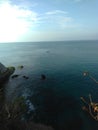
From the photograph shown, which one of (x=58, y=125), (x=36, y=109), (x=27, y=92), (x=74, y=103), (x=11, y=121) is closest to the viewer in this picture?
(x=11, y=121)

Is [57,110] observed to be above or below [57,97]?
below

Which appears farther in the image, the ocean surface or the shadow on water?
the ocean surface

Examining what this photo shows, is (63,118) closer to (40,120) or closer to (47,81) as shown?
(40,120)

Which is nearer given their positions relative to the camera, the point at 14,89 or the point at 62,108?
the point at 62,108

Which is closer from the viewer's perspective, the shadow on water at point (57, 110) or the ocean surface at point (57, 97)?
the shadow on water at point (57, 110)

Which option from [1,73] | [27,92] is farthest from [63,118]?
[1,73]

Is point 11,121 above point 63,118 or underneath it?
above

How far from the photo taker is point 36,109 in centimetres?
3878

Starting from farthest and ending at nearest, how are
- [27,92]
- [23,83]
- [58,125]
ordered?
[23,83]
[27,92]
[58,125]

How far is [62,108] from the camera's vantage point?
39125mm

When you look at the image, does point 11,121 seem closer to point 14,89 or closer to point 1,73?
point 14,89

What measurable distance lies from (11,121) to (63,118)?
44.9 feet

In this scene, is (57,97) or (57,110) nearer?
(57,110)

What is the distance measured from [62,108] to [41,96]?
9.69 m
